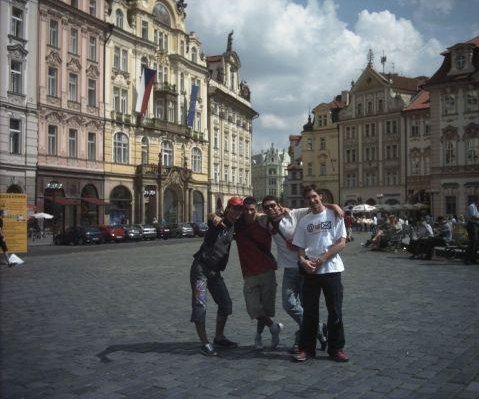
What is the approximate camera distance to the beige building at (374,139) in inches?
2581

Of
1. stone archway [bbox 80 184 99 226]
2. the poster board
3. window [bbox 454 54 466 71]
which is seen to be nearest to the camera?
the poster board

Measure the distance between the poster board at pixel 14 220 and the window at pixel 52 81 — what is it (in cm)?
1839

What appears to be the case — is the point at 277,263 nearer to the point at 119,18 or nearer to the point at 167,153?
the point at 119,18

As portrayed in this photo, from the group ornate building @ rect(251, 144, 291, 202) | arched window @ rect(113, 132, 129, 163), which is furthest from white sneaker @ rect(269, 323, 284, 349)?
ornate building @ rect(251, 144, 291, 202)

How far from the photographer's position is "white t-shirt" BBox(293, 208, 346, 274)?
633cm

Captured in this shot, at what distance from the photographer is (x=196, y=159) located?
59406 millimetres

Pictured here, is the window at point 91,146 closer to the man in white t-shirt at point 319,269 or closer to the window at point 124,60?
the window at point 124,60

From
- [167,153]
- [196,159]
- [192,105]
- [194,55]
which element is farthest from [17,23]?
[196,159]

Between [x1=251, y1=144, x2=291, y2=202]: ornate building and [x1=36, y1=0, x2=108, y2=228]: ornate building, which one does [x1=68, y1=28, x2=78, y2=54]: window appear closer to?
[x1=36, y1=0, x2=108, y2=228]: ornate building

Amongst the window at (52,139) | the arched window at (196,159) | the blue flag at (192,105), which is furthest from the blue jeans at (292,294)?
the arched window at (196,159)

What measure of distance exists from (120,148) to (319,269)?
142 ft

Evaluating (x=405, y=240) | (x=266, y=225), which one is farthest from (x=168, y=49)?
(x=266, y=225)

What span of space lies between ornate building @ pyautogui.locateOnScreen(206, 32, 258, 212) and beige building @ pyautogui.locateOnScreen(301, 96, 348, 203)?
801cm

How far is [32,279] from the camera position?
14789 millimetres
